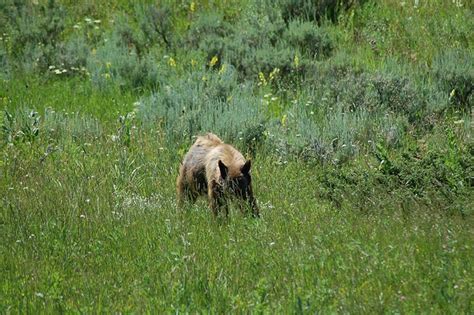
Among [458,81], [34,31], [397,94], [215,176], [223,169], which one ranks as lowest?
[34,31]

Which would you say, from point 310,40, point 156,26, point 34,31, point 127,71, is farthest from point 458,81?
point 34,31

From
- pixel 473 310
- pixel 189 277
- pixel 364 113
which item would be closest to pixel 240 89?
pixel 364 113

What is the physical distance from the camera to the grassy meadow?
270 inches

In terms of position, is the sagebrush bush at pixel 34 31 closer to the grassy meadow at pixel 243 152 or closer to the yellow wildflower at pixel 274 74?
the grassy meadow at pixel 243 152

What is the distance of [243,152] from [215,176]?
267cm

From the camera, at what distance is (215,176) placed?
9086 mm

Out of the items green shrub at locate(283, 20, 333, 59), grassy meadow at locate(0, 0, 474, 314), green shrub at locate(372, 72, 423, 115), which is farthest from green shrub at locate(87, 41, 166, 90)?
green shrub at locate(372, 72, 423, 115)

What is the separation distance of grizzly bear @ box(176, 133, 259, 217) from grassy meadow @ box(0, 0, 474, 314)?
0.70ft

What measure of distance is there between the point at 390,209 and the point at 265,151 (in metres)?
3.52

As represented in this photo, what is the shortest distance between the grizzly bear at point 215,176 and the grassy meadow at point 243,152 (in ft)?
0.70

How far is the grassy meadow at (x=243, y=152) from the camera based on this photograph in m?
Result: 6.85

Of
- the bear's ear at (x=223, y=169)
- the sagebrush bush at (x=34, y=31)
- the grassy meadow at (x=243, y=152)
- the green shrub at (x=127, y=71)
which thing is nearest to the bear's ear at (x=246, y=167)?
the bear's ear at (x=223, y=169)

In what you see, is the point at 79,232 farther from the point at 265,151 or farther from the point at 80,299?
the point at 265,151

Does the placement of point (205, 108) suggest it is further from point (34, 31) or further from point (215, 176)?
point (34, 31)
